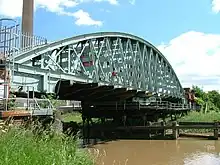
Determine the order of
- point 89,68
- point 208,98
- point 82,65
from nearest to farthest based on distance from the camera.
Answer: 1. point 82,65
2. point 89,68
3. point 208,98

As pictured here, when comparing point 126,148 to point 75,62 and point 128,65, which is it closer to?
point 75,62

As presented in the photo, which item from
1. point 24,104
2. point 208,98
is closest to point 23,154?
point 24,104

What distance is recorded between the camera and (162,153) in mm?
31797

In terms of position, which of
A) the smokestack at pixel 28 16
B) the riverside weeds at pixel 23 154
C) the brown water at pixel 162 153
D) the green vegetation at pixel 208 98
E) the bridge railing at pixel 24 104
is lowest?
the brown water at pixel 162 153

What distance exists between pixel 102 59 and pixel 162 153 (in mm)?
11167

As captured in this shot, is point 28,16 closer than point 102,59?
No

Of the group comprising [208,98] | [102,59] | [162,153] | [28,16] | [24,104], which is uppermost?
[28,16]

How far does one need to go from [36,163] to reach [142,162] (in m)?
19.9

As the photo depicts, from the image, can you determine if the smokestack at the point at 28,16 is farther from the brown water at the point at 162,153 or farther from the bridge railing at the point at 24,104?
the bridge railing at the point at 24,104

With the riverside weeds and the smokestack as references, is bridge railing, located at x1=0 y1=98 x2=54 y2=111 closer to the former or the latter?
the riverside weeds

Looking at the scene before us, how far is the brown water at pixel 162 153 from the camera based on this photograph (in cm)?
2655

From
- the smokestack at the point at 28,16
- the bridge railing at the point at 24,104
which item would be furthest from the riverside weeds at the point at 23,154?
the smokestack at the point at 28,16

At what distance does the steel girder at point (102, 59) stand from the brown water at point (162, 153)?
6.05m

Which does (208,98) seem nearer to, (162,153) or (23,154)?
(162,153)
